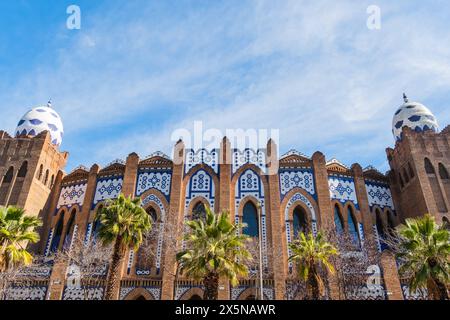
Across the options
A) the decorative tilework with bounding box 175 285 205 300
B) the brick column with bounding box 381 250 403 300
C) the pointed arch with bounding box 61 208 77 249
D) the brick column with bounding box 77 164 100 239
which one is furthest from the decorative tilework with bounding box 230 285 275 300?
the pointed arch with bounding box 61 208 77 249

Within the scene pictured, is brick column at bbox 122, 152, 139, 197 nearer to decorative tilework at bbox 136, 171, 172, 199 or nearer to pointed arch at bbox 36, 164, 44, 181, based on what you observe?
decorative tilework at bbox 136, 171, 172, 199

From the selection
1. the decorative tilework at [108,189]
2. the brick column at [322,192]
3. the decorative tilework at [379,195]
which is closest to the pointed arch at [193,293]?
the brick column at [322,192]

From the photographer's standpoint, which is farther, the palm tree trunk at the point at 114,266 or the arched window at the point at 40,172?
the arched window at the point at 40,172

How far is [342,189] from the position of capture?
82.7 ft

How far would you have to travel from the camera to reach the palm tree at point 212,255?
592 inches

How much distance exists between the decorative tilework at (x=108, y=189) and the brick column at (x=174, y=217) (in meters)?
3.69

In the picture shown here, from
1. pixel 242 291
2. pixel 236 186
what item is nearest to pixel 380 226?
pixel 236 186

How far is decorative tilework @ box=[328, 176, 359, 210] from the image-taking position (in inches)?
979

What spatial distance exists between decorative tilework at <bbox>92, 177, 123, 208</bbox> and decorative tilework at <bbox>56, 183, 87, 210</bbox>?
1.03m

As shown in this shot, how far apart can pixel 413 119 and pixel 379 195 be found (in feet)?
21.0

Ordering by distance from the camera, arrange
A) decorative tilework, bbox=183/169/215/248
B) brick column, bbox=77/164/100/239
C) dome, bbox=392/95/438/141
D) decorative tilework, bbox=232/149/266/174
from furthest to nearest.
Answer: dome, bbox=392/95/438/141 < decorative tilework, bbox=232/149/266/174 < decorative tilework, bbox=183/169/215/248 < brick column, bbox=77/164/100/239

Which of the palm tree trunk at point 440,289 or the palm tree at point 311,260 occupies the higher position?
the palm tree at point 311,260

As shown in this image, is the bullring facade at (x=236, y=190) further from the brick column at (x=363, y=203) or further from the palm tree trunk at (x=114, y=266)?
the palm tree trunk at (x=114, y=266)

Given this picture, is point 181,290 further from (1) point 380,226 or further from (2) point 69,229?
(1) point 380,226
